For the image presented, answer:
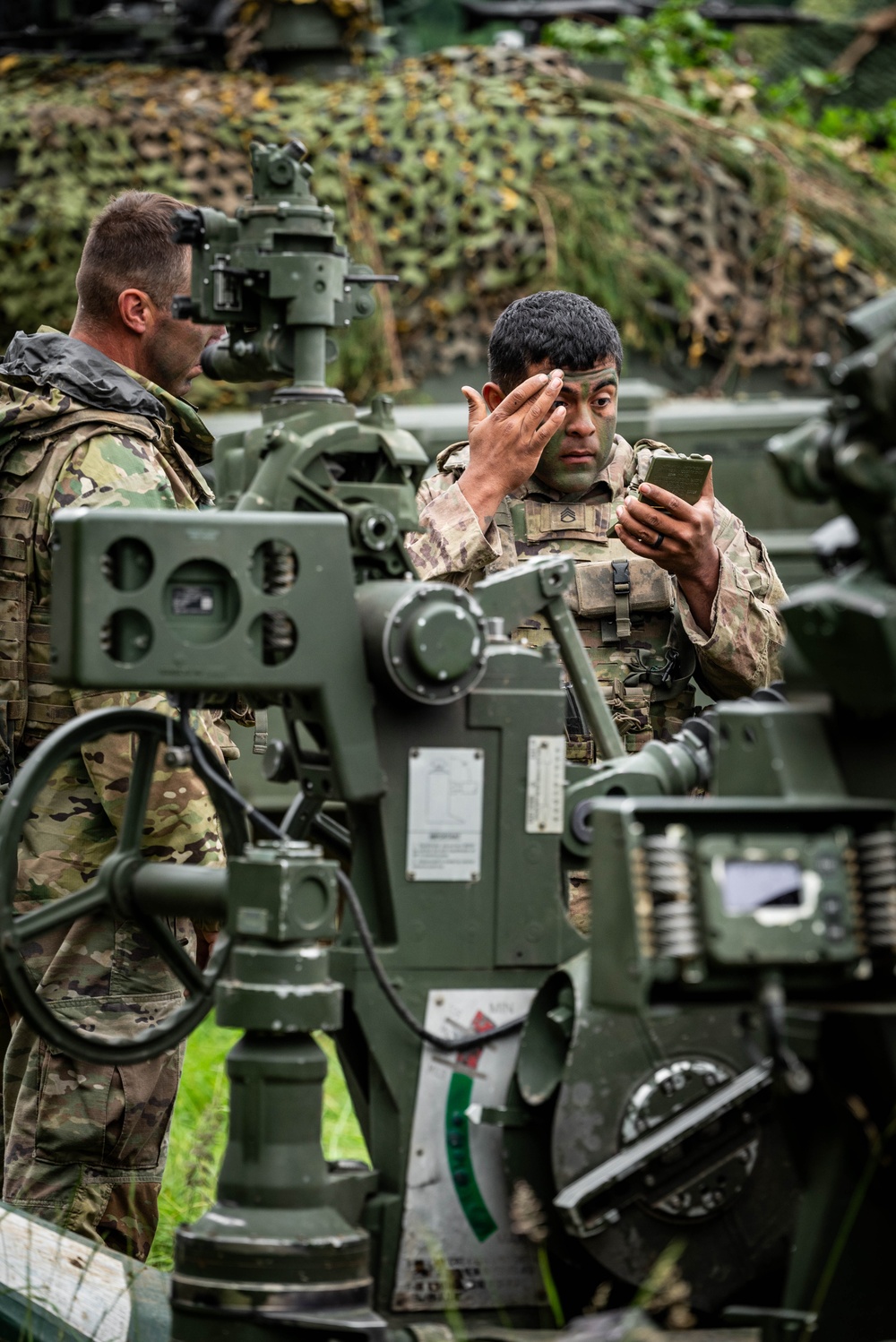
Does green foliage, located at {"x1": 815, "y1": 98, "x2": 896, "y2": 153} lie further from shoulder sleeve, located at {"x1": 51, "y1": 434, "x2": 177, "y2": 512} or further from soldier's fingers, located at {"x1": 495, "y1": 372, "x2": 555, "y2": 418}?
shoulder sleeve, located at {"x1": 51, "y1": 434, "x2": 177, "y2": 512}

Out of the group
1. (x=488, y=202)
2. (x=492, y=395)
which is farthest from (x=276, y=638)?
(x=488, y=202)

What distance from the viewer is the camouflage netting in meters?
10.7

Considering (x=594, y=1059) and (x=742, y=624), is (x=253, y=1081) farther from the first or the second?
(x=742, y=624)

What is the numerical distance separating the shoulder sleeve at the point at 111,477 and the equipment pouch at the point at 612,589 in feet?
3.36

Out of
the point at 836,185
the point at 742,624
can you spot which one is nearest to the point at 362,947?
the point at 742,624

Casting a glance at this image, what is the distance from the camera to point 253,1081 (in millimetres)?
3369

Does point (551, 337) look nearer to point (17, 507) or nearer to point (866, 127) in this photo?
point (17, 507)

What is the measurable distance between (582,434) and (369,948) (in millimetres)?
1804

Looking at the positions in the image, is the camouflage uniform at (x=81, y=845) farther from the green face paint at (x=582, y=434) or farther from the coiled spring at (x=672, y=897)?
the coiled spring at (x=672, y=897)

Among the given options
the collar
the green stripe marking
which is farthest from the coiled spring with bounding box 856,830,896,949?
the collar

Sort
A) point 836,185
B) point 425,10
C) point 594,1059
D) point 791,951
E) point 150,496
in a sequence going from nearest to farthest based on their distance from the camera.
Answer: point 791,951
point 594,1059
point 150,496
point 836,185
point 425,10

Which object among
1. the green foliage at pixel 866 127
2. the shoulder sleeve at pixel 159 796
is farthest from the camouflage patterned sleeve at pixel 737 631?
the green foliage at pixel 866 127

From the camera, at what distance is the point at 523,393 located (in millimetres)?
4656

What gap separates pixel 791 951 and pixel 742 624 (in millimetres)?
1800
